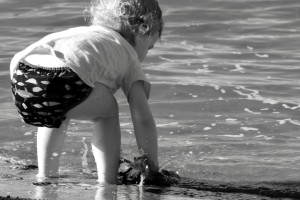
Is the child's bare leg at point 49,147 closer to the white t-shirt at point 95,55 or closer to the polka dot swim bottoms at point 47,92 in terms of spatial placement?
the polka dot swim bottoms at point 47,92

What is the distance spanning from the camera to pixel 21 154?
5660 mm

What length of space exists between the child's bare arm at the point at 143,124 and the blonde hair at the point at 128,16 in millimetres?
390

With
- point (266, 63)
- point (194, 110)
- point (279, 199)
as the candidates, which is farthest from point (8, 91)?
point (279, 199)

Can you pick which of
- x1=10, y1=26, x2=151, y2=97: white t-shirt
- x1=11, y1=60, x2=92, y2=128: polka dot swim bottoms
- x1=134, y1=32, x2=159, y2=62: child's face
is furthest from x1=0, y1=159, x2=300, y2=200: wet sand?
x1=134, y1=32, x2=159, y2=62: child's face

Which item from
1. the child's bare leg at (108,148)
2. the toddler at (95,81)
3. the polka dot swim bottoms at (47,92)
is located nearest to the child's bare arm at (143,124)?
the toddler at (95,81)

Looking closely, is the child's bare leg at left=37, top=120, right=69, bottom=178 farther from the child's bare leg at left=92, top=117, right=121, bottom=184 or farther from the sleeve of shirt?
the sleeve of shirt

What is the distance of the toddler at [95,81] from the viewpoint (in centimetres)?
435

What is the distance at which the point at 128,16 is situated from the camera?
4766 millimetres

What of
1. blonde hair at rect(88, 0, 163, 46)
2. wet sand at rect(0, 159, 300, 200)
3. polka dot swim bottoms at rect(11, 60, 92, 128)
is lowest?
wet sand at rect(0, 159, 300, 200)

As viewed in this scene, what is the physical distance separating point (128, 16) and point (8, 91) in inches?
125

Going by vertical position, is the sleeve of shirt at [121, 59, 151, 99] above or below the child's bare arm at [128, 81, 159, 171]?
above

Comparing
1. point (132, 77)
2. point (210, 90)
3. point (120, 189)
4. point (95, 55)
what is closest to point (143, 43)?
point (132, 77)

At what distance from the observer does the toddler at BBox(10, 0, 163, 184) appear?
14.3 feet

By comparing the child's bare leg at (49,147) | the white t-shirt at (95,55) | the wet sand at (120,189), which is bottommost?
the wet sand at (120,189)
